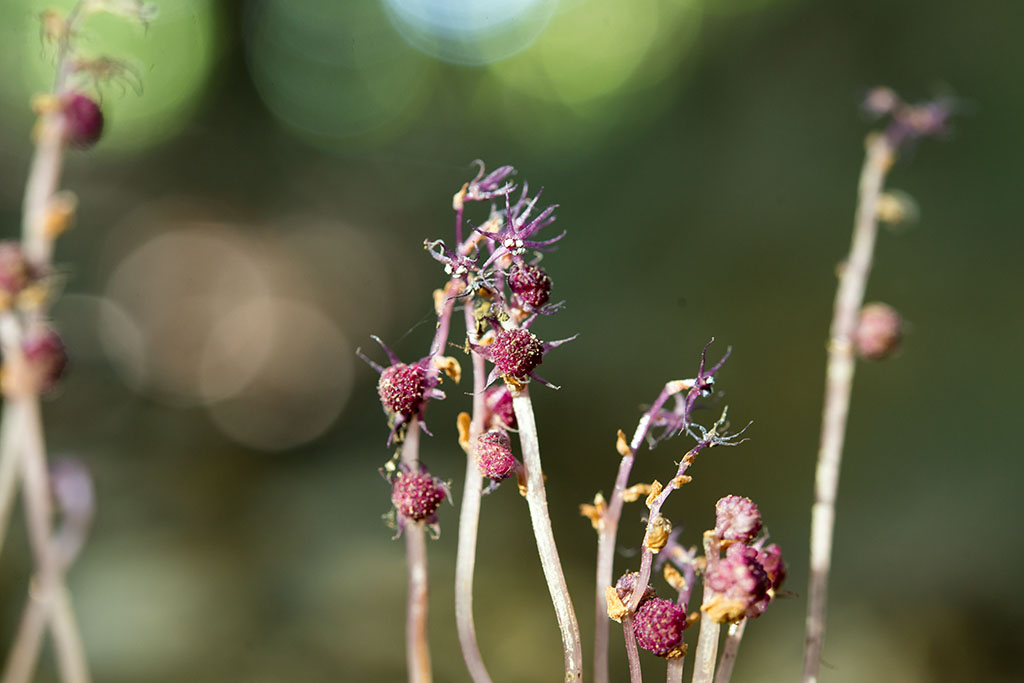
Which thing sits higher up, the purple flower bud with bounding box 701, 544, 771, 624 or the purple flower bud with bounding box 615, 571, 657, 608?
the purple flower bud with bounding box 615, 571, 657, 608

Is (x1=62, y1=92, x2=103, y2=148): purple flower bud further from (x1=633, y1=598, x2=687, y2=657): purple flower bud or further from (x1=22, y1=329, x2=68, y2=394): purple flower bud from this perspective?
(x1=633, y1=598, x2=687, y2=657): purple flower bud

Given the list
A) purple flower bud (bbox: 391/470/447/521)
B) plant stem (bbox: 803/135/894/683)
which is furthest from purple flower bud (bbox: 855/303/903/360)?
purple flower bud (bbox: 391/470/447/521)

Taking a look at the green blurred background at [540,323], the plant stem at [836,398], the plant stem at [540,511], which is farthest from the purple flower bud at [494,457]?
the green blurred background at [540,323]

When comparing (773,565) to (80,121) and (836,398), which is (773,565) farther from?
(80,121)

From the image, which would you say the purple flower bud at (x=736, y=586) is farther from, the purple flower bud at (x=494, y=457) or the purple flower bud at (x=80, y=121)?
the purple flower bud at (x=80, y=121)

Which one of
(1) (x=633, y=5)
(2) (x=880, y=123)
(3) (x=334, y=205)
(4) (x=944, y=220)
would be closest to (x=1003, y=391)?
(4) (x=944, y=220)

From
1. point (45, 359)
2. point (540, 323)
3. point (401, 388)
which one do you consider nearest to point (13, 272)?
point (45, 359)
